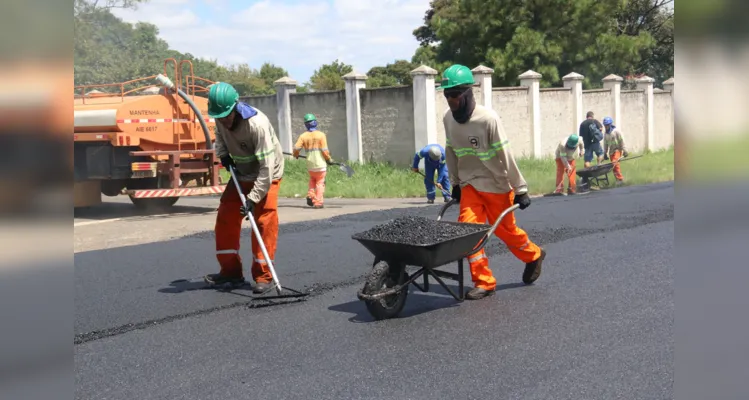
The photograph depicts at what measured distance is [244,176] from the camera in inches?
269

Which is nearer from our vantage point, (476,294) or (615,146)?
(476,294)

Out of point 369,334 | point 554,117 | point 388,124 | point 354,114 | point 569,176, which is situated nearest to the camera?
point 369,334

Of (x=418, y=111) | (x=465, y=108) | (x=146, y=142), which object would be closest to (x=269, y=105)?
(x=418, y=111)

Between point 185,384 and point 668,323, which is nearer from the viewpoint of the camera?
point 185,384

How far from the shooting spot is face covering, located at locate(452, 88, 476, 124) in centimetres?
616

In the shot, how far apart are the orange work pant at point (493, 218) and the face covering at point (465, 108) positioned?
1.98 feet

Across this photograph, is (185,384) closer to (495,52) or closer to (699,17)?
(699,17)

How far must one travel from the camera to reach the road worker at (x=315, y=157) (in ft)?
45.9

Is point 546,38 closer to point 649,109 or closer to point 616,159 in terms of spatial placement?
point 649,109

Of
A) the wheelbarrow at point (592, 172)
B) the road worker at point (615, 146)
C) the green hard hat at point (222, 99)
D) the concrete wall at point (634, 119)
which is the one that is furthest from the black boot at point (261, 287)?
the concrete wall at point (634, 119)

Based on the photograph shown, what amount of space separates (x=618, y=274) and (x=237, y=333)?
341 centimetres

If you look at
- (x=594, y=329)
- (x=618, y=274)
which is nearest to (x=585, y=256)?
(x=618, y=274)

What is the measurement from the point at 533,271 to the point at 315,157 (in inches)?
308

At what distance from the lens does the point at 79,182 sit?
45.2ft
